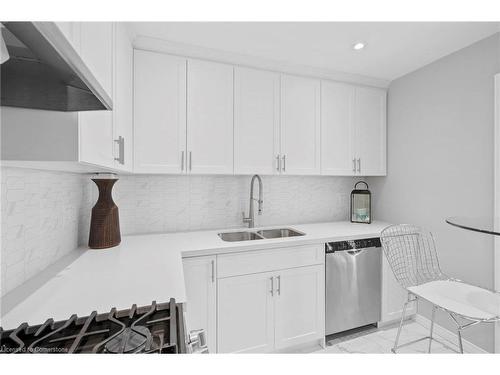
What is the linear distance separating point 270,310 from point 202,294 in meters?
0.55

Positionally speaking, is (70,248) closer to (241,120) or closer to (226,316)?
(226,316)

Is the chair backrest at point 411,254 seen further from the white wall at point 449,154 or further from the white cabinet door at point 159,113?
the white cabinet door at point 159,113

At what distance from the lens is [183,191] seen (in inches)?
89.7

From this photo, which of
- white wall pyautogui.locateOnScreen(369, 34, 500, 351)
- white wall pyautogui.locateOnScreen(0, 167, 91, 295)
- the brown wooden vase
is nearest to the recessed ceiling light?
white wall pyautogui.locateOnScreen(369, 34, 500, 351)

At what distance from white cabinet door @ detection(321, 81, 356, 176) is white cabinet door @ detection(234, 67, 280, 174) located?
52cm

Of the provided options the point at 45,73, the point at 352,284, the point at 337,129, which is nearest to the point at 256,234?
the point at 352,284

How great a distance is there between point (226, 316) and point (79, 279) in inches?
38.9

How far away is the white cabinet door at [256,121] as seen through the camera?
214 cm

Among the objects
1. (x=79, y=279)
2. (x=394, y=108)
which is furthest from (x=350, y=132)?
(x=79, y=279)

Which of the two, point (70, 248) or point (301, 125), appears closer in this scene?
point (70, 248)

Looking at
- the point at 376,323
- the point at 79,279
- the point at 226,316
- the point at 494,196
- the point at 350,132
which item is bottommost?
the point at 376,323

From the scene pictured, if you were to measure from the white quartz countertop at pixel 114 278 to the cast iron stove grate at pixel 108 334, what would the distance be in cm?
7

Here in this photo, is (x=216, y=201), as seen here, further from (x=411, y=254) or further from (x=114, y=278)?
(x=411, y=254)

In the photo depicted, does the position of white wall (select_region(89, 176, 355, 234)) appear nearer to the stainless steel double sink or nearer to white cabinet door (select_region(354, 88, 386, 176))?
the stainless steel double sink
